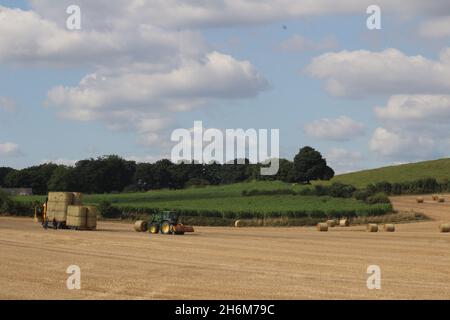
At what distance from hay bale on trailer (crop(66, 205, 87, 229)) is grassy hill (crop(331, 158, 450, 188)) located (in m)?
75.4

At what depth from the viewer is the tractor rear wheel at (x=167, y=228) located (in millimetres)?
48906

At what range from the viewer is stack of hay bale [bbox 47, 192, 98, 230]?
5128 centimetres

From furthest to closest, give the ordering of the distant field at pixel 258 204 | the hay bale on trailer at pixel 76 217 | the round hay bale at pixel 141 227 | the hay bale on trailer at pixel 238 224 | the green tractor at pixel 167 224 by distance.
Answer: the distant field at pixel 258 204, the hay bale on trailer at pixel 238 224, the round hay bale at pixel 141 227, the hay bale on trailer at pixel 76 217, the green tractor at pixel 167 224

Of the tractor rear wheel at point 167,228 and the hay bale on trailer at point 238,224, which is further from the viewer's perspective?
the hay bale on trailer at point 238,224

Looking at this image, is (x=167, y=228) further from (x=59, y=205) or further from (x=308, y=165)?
(x=308, y=165)

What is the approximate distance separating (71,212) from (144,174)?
118 metres

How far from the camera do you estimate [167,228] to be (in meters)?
49.1

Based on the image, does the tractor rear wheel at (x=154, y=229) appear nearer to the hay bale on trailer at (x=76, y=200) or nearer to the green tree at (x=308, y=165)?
the hay bale on trailer at (x=76, y=200)

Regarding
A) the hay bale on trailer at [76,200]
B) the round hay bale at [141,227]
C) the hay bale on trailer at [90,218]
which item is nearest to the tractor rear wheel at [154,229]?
the round hay bale at [141,227]

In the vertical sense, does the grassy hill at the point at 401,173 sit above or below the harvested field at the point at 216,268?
above

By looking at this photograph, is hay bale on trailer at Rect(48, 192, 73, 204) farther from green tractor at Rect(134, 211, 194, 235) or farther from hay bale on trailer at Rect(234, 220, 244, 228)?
hay bale on trailer at Rect(234, 220, 244, 228)
